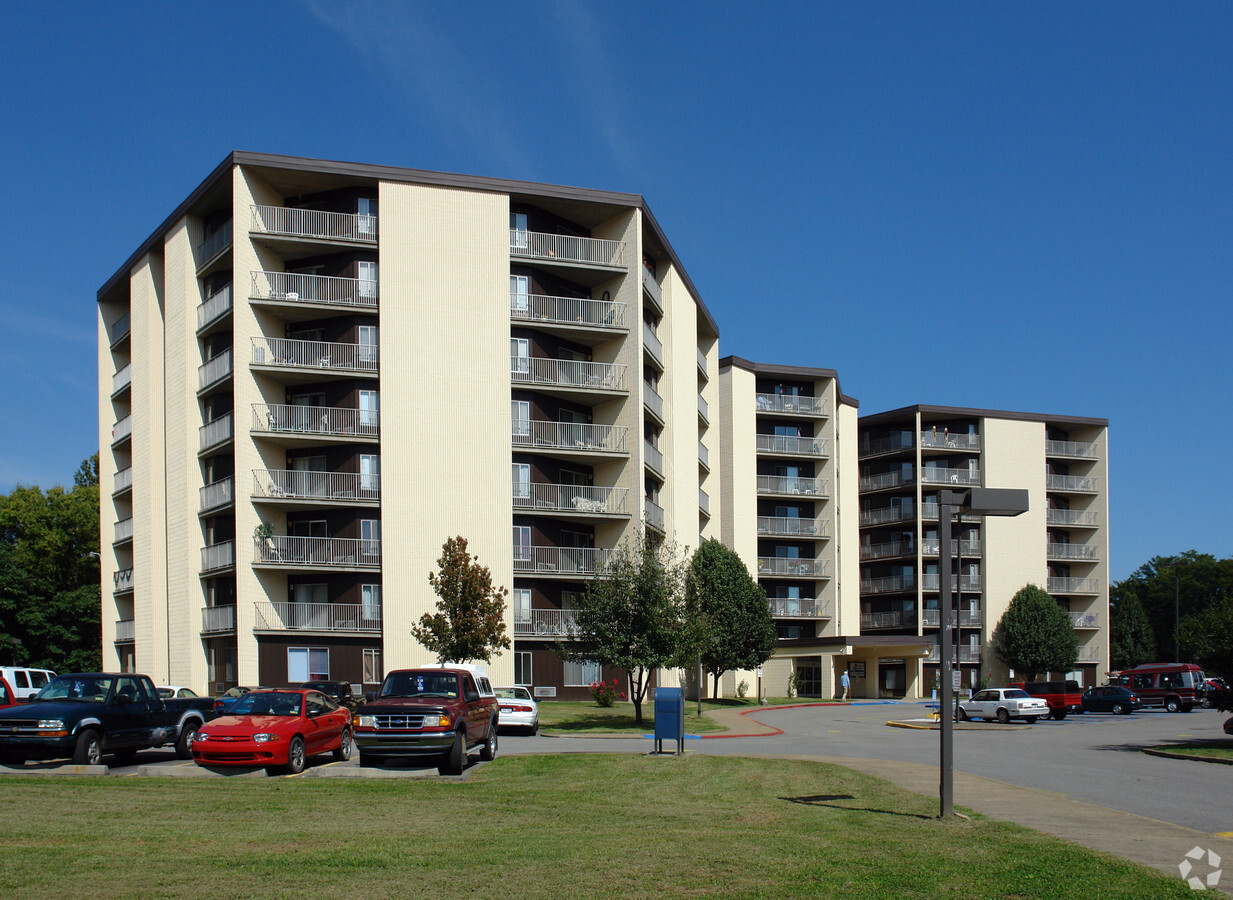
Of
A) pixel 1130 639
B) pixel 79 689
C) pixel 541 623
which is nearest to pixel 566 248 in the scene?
pixel 541 623

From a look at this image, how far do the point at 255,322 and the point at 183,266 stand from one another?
25.0 feet

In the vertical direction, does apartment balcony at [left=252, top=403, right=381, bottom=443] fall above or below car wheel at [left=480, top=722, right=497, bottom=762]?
above

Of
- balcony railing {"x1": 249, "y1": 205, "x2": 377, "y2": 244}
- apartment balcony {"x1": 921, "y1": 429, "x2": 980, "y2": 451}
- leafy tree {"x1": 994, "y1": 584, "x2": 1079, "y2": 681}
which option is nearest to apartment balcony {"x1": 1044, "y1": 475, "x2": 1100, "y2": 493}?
apartment balcony {"x1": 921, "y1": 429, "x2": 980, "y2": 451}

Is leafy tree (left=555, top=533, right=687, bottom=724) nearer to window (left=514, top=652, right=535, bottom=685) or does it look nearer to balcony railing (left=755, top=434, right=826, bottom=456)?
window (left=514, top=652, right=535, bottom=685)

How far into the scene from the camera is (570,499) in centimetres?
4931

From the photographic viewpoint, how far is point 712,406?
6838cm

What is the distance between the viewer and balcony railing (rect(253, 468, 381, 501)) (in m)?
46.2

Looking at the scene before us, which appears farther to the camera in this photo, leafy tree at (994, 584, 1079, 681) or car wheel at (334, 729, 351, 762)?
leafy tree at (994, 584, 1079, 681)

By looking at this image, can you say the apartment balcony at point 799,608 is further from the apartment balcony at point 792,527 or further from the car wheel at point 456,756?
the car wheel at point 456,756

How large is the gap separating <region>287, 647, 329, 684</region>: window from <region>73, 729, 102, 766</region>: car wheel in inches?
984

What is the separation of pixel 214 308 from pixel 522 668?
832 inches

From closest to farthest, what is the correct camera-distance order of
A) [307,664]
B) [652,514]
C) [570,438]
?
[307,664] < [570,438] < [652,514]

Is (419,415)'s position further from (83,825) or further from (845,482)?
(845,482)

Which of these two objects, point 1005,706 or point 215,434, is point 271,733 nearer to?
point 215,434
